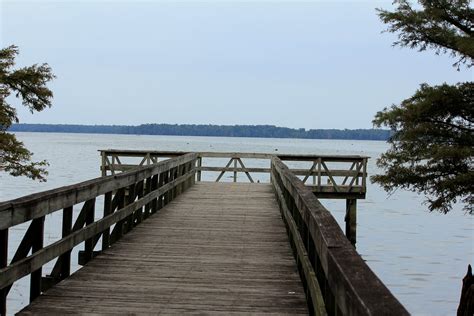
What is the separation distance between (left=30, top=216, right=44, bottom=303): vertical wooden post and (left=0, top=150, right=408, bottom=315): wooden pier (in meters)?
0.01

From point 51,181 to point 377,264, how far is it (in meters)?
38.5

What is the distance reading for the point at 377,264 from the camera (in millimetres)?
21938

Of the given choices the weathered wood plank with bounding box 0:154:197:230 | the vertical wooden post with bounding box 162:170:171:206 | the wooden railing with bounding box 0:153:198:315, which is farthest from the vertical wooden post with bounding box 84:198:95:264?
the vertical wooden post with bounding box 162:170:171:206

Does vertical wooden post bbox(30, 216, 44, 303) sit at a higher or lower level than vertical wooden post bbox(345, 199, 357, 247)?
higher

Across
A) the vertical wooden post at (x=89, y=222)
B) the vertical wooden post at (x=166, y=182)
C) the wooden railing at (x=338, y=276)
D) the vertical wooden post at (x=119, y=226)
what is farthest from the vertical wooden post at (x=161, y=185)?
the wooden railing at (x=338, y=276)

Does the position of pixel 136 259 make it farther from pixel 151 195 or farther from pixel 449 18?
pixel 449 18

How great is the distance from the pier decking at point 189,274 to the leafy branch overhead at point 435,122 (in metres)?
9.38

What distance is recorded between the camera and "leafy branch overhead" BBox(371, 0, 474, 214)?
19.1m

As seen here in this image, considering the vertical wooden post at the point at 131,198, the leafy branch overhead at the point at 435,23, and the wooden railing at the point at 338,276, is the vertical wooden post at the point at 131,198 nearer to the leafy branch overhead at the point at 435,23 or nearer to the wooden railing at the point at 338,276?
the wooden railing at the point at 338,276

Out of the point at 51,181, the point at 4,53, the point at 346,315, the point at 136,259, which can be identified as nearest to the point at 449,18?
the point at 4,53

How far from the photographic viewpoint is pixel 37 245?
551 cm

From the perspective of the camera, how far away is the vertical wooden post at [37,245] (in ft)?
17.7

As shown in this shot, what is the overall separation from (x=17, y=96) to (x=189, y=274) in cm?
1632

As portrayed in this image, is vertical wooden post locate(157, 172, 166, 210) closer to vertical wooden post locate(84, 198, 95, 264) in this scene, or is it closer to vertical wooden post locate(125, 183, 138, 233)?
vertical wooden post locate(125, 183, 138, 233)
